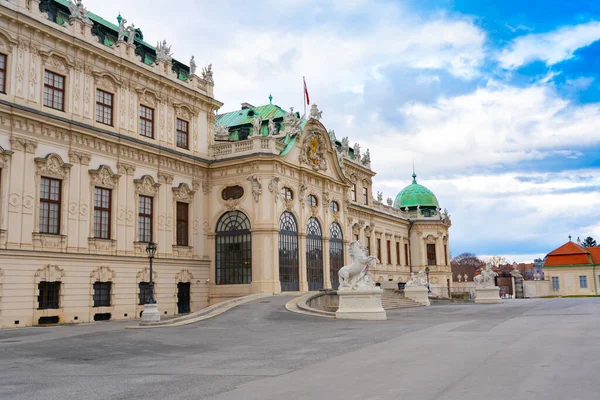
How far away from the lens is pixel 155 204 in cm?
3491

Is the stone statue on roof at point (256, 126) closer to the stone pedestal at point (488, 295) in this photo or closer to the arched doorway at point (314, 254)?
the arched doorway at point (314, 254)

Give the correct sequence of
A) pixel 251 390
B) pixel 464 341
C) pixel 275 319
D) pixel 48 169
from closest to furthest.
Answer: pixel 251 390, pixel 464 341, pixel 275 319, pixel 48 169

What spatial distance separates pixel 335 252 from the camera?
45250 mm

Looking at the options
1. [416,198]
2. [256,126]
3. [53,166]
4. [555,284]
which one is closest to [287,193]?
[256,126]

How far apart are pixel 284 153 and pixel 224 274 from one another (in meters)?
8.96

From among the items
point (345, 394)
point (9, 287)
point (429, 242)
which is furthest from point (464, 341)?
point (429, 242)

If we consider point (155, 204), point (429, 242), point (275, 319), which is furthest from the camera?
point (429, 242)

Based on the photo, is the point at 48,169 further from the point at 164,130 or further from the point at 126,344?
the point at 126,344

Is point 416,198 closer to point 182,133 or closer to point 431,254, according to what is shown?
point 431,254

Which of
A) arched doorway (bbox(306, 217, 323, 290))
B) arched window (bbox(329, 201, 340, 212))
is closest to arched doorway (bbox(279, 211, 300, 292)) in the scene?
arched doorway (bbox(306, 217, 323, 290))

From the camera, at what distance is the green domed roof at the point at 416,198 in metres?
75.4

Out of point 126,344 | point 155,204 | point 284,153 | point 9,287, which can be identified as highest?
point 284,153

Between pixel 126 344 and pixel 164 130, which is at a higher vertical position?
pixel 164 130

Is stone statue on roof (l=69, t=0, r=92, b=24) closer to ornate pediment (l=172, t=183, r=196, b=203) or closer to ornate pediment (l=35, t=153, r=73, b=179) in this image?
ornate pediment (l=35, t=153, r=73, b=179)
